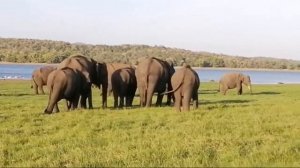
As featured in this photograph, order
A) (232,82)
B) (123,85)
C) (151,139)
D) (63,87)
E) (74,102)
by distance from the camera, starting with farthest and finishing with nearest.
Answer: (232,82)
(123,85)
(74,102)
(63,87)
(151,139)

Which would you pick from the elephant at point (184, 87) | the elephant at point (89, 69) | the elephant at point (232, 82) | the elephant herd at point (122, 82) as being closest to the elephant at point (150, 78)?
the elephant herd at point (122, 82)

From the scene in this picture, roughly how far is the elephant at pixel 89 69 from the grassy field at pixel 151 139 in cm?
419

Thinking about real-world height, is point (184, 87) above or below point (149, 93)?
above

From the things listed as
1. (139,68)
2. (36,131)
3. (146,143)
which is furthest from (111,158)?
(139,68)

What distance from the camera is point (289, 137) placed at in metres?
13.2

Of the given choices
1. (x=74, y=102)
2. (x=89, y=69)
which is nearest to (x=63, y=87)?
(x=74, y=102)

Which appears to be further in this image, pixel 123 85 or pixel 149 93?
pixel 123 85

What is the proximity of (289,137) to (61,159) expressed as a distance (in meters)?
5.86

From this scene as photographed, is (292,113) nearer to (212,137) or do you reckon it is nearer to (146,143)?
(212,137)

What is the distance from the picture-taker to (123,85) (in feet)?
82.1

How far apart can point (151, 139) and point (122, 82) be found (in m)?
12.5

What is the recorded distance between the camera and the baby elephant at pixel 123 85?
2494 centimetres

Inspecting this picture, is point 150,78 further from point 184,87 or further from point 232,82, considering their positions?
point 232,82

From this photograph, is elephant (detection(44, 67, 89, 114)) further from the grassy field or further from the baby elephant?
the baby elephant
